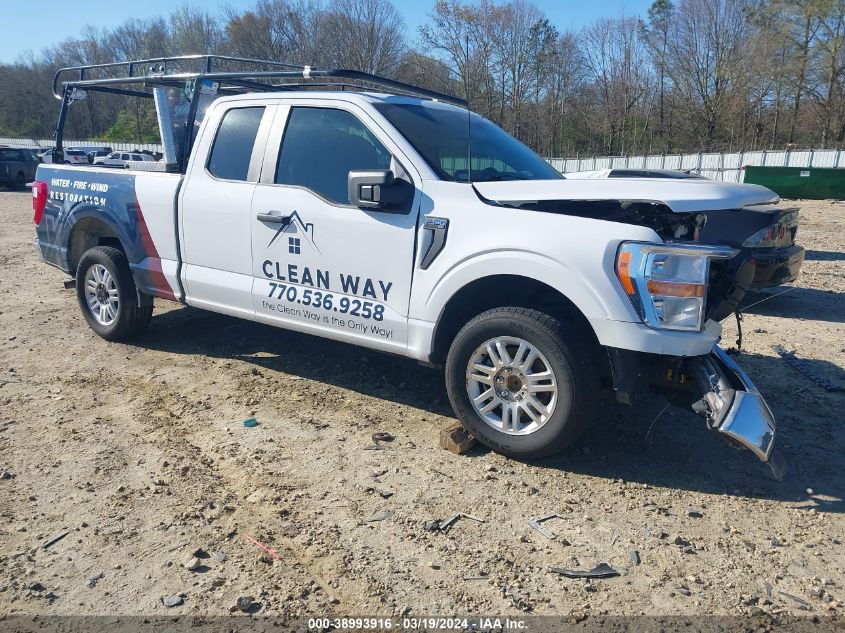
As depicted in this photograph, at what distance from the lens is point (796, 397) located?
498 centimetres

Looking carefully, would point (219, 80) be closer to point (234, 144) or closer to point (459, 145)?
point (234, 144)

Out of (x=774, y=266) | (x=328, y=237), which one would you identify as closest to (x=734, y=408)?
(x=328, y=237)

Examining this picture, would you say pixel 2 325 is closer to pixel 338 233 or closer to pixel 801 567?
pixel 338 233

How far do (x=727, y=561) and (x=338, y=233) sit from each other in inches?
113

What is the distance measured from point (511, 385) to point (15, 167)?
30324 mm

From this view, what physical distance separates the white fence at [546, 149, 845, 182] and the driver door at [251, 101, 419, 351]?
28.5 m

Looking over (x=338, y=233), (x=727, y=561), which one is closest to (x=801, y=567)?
(x=727, y=561)

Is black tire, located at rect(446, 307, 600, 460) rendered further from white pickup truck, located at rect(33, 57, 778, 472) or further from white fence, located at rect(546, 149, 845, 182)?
white fence, located at rect(546, 149, 845, 182)

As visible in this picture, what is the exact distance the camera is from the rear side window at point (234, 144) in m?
5.00

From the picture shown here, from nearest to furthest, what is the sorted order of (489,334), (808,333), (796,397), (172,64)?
(489,334), (796,397), (172,64), (808,333)

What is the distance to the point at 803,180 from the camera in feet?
85.0

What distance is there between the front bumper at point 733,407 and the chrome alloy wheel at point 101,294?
15.6 ft

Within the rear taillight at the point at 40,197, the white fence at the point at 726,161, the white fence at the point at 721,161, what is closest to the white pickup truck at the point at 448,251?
the rear taillight at the point at 40,197

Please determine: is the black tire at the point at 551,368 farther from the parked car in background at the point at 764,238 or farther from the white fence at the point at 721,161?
the white fence at the point at 721,161
